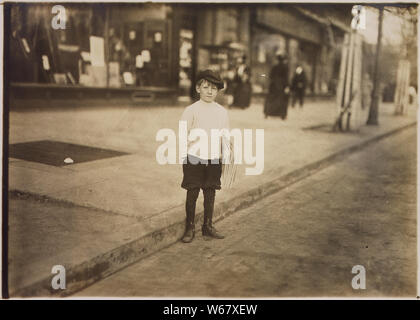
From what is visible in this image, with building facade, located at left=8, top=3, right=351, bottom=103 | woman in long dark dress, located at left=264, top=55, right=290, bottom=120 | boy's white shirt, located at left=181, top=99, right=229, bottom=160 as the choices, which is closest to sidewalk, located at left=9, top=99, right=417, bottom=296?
boy's white shirt, located at left=181, top=99, right=229, bottom=160

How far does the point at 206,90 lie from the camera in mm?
3895

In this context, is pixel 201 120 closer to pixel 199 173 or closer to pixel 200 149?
pixel 200 149

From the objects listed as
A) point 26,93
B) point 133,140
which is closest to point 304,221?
point 133,140

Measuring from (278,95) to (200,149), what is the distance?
840 cm

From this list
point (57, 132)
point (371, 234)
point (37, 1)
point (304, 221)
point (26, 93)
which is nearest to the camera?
point (37, 1)

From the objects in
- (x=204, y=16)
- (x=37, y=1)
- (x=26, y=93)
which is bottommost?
(x=26, y=93)

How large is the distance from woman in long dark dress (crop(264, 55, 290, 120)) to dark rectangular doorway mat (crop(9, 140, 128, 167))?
20.5 ft

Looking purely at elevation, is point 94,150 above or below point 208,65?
below

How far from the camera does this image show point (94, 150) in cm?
647

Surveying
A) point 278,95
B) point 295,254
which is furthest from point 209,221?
point 278,95

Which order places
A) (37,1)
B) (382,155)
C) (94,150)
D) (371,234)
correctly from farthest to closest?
(382,155), (94,150), (371,234), (37,1)

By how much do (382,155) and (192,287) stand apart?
656cm

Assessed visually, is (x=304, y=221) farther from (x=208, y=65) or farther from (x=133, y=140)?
(x=208, y=65)

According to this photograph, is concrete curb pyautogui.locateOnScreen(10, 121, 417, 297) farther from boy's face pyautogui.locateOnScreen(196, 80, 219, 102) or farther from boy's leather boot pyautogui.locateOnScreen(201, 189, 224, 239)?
boy's face pyautogui.locateOnScreen(196, 80, 219, 102)
